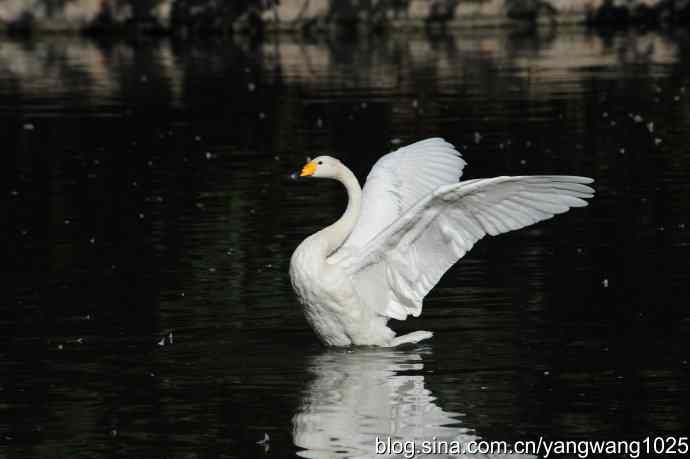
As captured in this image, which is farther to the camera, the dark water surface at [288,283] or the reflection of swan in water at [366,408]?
the dark water surface at [288,283]

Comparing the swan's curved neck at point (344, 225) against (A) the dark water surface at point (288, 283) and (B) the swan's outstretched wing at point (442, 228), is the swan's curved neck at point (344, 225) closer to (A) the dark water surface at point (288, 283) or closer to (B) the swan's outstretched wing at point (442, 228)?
(B) the swan's outstretched wing at point (442, 228)

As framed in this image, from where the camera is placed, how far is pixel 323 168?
10.9 meters

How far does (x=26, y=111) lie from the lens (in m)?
25.6

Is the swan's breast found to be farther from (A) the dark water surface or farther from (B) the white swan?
(A) the dark water surface

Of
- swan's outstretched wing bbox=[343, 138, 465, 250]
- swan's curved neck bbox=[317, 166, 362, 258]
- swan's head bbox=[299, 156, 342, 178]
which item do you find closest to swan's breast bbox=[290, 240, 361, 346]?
swan's curved neck bbox=[317, 166, 362, 258]

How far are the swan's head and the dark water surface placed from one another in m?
1.05

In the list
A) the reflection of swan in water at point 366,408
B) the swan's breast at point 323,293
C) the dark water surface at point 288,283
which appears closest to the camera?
the reflection of swan in water at point 366,408

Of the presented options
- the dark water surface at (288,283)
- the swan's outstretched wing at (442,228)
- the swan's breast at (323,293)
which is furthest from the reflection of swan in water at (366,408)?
the swan's outstretched wing at (442,228)

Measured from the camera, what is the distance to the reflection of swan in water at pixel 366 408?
326 inches

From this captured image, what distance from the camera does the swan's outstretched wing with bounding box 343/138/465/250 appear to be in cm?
1131

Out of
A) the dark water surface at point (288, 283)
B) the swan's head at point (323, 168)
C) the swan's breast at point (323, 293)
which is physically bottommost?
the dark water surface at point (288, 283)

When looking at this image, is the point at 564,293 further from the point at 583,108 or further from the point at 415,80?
the point at 415,80

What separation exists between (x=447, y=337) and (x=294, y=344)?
98cm

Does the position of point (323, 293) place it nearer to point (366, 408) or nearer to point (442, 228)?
point (442, 228)
